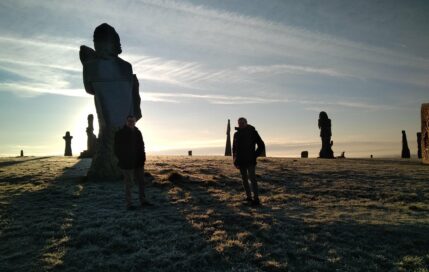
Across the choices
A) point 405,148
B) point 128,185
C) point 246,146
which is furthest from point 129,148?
point 405,148

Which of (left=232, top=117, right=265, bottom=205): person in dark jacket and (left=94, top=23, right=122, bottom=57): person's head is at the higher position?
(left=94, top=23, right=122, bottom=57): person's head

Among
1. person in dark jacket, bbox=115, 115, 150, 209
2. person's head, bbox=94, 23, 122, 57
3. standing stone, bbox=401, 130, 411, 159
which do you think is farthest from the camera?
standing stone, bbox=401, 130, 411, 159

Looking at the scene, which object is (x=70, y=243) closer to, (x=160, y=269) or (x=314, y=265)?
(x=160, y=269)

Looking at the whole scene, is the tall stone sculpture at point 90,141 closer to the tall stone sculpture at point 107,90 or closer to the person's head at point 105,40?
the tall stone sculpture at point 107,90

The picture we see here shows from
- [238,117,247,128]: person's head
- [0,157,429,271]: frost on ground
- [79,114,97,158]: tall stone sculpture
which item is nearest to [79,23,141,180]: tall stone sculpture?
[0,157,429,271]: frost on ground

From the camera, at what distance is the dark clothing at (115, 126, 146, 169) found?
1223cm

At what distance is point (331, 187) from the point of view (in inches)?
685

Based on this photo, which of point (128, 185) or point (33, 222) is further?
point (128, 185)

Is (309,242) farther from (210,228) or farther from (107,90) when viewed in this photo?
(107,90)

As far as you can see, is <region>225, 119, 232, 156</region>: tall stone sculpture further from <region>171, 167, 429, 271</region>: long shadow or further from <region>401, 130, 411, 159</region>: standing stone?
<region>171, 167, 429, 271</region>: long shadow

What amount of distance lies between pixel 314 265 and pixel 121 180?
454 inches

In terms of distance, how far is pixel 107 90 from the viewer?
18.6 m

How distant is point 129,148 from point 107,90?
7221 millimetres

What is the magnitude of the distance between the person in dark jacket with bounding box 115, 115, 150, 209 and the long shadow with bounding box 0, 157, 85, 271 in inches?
81.3
